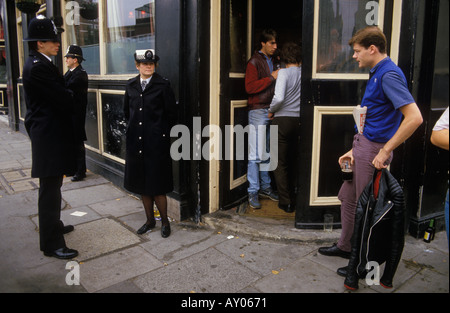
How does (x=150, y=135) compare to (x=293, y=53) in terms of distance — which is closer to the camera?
(x=150, y=135)

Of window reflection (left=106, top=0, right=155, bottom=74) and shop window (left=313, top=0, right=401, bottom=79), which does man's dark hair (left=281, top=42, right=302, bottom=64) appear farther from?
window reflection (left=106, top=0, right=155, bottom=74)

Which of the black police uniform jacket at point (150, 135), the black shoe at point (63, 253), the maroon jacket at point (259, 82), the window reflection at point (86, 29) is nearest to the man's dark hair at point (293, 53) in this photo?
the maroon jacket at point (259, 82)

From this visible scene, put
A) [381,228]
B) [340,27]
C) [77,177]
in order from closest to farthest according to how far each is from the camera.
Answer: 1. [381,228]
2. [340,27]
3. [77,177]

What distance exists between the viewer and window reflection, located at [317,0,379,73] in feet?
12.0

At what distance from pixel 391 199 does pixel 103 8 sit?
5135 mm

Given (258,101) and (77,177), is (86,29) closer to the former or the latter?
(77,177)

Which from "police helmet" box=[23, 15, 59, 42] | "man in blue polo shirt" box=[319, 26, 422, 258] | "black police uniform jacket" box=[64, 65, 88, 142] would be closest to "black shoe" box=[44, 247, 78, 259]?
"police helmet" box=[23, 15, 59, 42]

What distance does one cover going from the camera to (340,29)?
372 cm

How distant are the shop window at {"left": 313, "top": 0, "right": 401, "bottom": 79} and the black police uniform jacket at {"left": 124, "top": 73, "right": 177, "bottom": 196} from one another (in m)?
1.57

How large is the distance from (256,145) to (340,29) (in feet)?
5.57

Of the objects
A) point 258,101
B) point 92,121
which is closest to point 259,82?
point 258,101

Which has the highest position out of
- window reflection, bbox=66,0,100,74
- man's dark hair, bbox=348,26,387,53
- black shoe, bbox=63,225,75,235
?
window reflection, bbox=66,0,100,74

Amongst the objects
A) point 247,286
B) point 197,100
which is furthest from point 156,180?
point 247,286

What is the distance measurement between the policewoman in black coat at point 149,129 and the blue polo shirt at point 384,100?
1.89 metres
